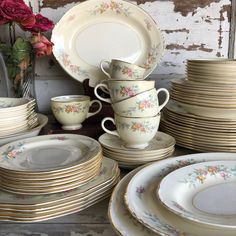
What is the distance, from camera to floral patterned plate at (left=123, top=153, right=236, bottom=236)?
0.37m

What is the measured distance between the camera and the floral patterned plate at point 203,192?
412 millimetres

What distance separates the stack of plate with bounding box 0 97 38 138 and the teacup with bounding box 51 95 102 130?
2.2 inches

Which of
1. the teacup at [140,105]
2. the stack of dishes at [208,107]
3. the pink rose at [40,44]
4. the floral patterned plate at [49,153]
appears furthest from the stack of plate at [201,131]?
the pink rose at [40,44]

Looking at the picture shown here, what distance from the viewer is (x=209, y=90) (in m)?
0.65

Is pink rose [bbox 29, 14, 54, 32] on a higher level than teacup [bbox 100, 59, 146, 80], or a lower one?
higher

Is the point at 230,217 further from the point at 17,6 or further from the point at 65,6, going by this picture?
the point at 65,6

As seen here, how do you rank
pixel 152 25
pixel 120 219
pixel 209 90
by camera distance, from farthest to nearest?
pixel 152 25, pixel 209 90, pixel 120 219

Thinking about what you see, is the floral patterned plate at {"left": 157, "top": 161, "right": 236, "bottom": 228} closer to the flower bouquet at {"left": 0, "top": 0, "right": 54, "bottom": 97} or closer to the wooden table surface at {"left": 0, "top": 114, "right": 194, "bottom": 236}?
the wooden table surface at {"left": 0, "top": 114, "right": 194, "bottom": 236}

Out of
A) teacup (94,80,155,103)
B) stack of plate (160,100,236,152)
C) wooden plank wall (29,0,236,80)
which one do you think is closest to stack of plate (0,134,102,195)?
teacup (94,80,155,103)

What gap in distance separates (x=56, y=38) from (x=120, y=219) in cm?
61

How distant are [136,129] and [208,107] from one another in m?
0.15

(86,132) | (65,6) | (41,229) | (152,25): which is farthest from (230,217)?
(65,6)

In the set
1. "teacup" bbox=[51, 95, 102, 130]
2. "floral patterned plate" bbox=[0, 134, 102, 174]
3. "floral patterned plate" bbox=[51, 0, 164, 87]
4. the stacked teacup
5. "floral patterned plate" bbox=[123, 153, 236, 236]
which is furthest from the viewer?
"floral patterned plate" bbox=[51, 0, 164, 87]

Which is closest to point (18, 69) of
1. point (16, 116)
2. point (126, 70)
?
point (16, 116)
